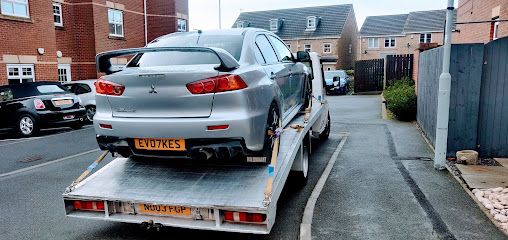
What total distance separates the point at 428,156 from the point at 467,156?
A: 3.28 ft

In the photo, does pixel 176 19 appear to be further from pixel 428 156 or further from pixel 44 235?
pixel 44 235

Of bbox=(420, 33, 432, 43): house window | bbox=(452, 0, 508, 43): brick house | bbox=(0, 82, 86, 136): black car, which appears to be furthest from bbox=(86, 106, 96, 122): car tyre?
bbox=(420, 33, 432, 43): house window

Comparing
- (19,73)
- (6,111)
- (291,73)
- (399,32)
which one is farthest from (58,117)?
(399,32)

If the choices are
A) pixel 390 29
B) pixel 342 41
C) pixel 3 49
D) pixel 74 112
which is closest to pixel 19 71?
pixel 3 49

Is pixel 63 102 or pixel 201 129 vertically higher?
pixel 201 129

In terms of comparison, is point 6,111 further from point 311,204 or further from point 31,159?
point 311,204

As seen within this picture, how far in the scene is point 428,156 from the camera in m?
7.70

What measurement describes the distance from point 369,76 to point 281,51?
20.1 meters

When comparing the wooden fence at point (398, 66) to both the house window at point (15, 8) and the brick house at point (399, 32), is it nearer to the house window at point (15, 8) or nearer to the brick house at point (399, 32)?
the house window at point (15, 8)

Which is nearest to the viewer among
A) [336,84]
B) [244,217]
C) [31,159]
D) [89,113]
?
[244,217]

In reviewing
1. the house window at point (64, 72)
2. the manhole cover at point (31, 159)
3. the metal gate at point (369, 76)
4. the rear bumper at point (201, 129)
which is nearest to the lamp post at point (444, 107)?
the rear bumper at point (201, 129)

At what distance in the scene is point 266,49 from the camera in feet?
17.7

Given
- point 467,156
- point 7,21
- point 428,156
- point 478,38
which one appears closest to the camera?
point 467,156

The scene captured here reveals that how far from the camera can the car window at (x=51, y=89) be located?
1189 centimetres
